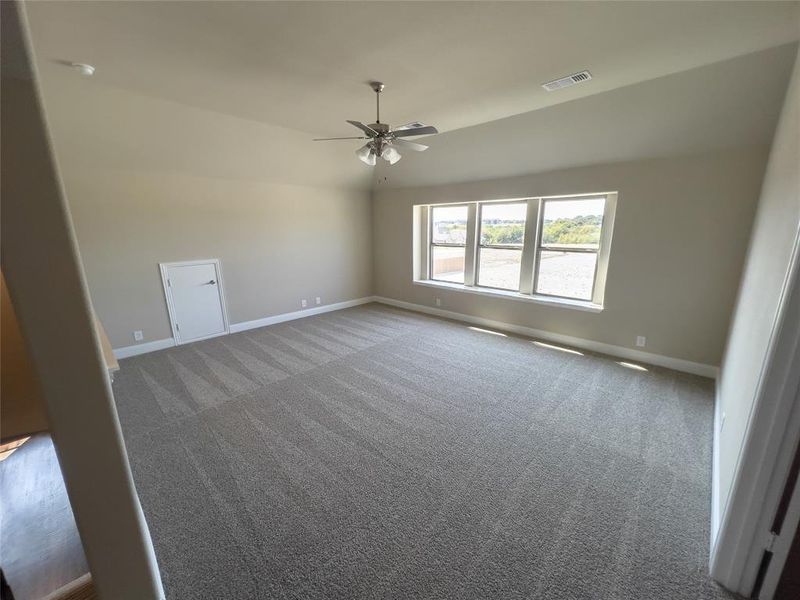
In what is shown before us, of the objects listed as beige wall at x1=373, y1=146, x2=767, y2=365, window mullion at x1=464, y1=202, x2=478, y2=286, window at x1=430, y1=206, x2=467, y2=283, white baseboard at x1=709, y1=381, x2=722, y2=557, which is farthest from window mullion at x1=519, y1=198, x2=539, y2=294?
white baseboard at x1=709, y1=381, x2=722, y2=557

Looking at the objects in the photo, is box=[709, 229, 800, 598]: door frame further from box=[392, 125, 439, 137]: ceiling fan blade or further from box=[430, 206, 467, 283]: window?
box=[430, 206, 467, 283]: window

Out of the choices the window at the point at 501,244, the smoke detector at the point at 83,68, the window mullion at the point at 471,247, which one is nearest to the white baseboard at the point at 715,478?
the window at the point at 501,244

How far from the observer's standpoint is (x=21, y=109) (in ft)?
2.72

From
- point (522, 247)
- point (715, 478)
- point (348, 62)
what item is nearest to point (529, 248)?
point (522, 247)

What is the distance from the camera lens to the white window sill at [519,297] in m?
4.37

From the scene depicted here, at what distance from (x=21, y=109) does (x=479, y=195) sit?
5.05 meters

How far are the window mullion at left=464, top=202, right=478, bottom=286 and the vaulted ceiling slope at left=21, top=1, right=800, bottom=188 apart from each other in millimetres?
1574

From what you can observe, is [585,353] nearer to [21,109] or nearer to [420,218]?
[420,218]

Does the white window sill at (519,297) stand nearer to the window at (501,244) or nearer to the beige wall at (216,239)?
the window at (501,244)

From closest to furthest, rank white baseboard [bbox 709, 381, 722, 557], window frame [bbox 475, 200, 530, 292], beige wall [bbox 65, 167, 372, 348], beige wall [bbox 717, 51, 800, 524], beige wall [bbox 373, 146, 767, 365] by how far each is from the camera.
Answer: beige wall [bbox 717, 51, 800, 524] < white baseboard [bbox 709, 381, 722, 557] < beige wall [bbox 373, 146, 767, 365] < beige wall [bbox 65, 167, 372, 348] < window frame [bbox 475, 200, 530, 292]

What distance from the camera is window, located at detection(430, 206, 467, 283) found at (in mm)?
5762

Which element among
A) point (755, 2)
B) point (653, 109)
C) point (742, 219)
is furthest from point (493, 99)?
point (742, 219)

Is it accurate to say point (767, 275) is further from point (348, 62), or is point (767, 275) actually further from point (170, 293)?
point (170, 293)

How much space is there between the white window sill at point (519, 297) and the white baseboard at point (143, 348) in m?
4.19
